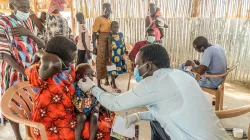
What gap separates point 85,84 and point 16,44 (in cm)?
114

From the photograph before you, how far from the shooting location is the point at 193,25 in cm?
591

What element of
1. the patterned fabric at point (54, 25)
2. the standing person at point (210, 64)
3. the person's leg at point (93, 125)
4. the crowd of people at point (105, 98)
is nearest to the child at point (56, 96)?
the crowd of people at point (105, 98)

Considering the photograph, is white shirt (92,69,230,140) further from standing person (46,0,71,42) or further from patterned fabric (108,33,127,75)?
patterned fabric (108,33,127,75)

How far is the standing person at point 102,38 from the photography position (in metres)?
4.67

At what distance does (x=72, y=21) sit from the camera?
271 inches

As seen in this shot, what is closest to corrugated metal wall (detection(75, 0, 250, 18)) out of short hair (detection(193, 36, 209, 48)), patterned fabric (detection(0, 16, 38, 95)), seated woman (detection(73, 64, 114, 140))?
short hair (detection(193, 36, 209, 48))

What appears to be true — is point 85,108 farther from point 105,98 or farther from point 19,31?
point 19,31

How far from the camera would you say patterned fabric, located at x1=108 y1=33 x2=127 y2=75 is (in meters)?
4.73

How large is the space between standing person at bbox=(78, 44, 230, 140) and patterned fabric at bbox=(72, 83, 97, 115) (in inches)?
9.6

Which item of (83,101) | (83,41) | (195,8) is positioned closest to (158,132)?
(83,101)

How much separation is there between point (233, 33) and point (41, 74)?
16.5 ft

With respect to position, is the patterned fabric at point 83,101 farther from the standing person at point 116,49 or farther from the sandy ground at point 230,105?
the standing person at point 116,49

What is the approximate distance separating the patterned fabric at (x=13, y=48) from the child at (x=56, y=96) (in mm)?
856

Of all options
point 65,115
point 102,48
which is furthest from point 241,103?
point 65,115
